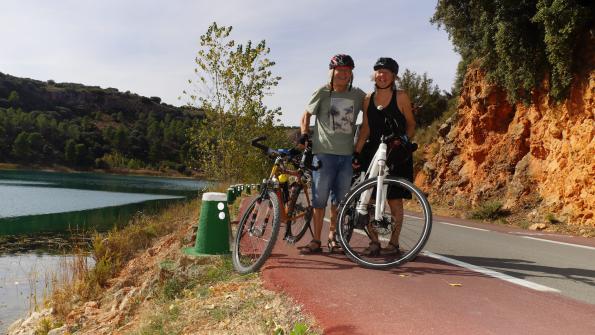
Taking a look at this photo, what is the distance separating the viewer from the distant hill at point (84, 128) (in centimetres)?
11638

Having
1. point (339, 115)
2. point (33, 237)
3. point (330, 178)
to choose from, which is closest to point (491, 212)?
point (330, 178)

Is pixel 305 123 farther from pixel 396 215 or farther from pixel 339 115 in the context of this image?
pixel 396 215

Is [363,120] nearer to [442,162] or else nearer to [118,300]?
[118,300]

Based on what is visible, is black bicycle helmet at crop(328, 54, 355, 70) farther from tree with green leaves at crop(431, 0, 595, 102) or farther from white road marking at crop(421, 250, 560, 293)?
tree with green leaves at crop(431, 0, 595, 102)

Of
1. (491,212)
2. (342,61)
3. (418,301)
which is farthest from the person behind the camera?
(491,212)

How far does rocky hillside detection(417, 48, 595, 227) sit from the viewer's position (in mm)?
13773

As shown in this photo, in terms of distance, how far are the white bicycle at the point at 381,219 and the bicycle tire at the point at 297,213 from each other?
0.69 meters

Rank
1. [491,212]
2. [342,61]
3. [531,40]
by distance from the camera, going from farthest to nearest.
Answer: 1. [491,212]
2. [531,40]
3. [342,61]

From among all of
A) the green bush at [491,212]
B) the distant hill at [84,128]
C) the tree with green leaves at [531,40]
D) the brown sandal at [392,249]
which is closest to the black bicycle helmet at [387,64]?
the brown sandal at [392,249]

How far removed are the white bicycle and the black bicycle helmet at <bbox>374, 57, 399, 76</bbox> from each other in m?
0.77

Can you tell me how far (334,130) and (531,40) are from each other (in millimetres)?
12546

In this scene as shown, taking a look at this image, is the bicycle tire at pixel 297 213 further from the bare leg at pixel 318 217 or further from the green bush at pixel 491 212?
the green bush at pixel 491 212

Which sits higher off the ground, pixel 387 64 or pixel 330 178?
pixel 387 64

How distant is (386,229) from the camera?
5.14m
